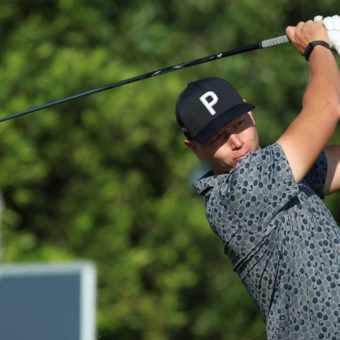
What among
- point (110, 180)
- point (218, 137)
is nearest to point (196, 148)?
point (218, 137)

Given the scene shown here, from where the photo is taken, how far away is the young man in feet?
7.89

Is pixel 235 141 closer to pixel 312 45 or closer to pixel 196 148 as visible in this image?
pixel 196 148

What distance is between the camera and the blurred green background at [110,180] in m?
6.46

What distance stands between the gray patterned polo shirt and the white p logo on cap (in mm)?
208

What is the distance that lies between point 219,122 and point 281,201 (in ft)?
0.97

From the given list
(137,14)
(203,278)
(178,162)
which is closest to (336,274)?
(178,162)

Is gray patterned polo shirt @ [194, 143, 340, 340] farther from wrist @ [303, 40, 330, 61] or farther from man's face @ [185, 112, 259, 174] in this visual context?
wrist @ [303, 40, 330, 61]

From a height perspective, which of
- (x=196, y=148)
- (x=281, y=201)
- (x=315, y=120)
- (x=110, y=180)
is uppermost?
(x=110, y=180)

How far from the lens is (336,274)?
7.84 feet

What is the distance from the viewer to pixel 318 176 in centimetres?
276

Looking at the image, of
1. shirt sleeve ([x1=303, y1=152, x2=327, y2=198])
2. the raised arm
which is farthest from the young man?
shirt sleeve ([x1=303, y1=152, x2=327, y2=198])

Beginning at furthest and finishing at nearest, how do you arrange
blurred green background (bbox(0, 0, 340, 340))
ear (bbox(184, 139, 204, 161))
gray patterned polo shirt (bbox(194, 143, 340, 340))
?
blurred green background (bbox(0, 0, 340, 340))
ear (bbox(184, 139, 204, 161))
gray patterned polo shirt (bbox(194, 143, 340, 340))

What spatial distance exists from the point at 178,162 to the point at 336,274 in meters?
4.83

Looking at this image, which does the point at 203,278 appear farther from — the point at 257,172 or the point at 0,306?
the point at 257,172
